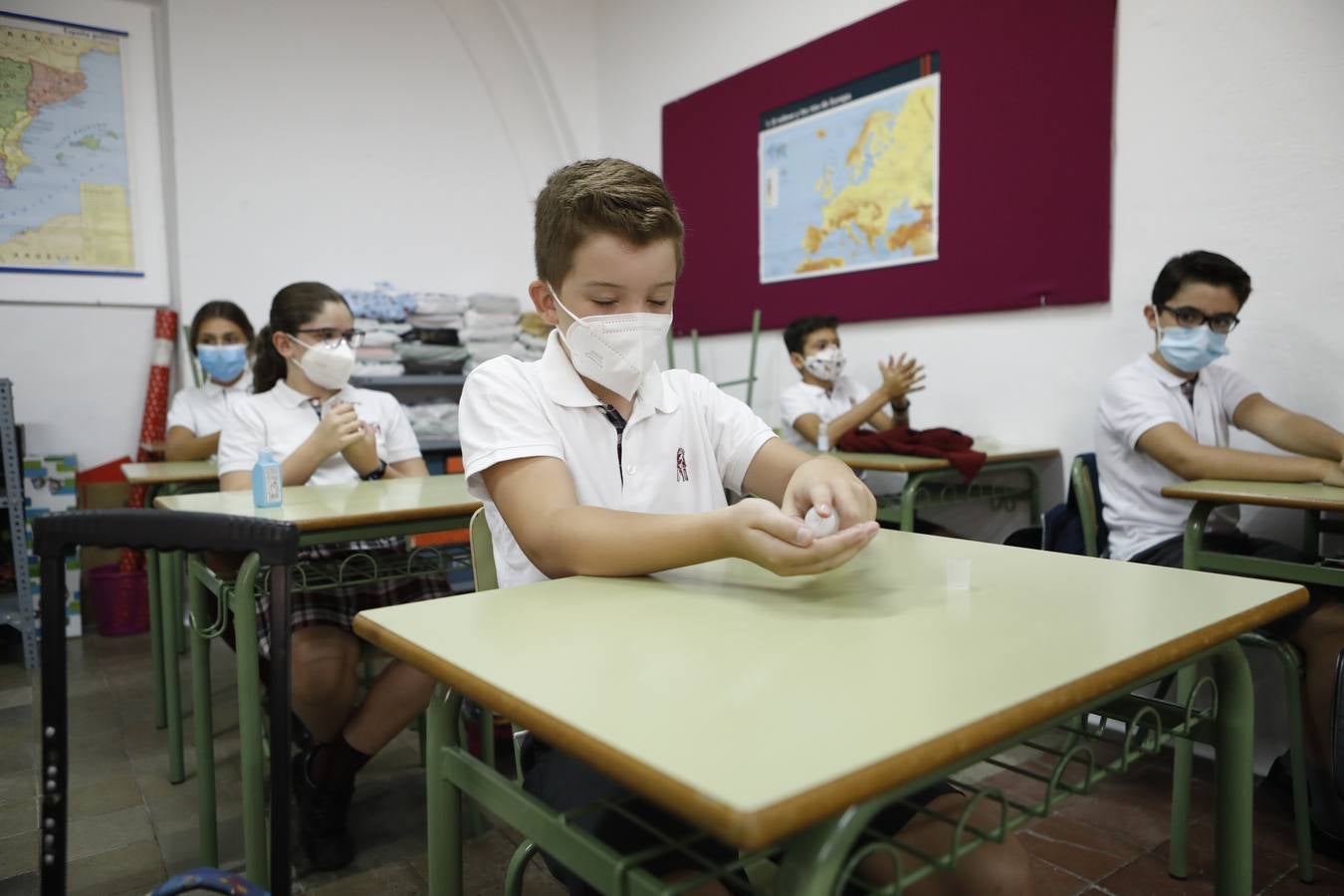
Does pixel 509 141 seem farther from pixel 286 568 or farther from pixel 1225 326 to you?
pixel 286 568

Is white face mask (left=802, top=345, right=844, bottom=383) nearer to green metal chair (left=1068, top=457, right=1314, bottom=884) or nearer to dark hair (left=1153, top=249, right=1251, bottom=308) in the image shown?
dark hair (left=1153, top=249, right=1251, bottom=308)

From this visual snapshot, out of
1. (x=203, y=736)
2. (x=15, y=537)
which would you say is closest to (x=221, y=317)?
(x=15, y=537)

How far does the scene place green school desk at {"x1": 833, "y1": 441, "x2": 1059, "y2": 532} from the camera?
2.51 m

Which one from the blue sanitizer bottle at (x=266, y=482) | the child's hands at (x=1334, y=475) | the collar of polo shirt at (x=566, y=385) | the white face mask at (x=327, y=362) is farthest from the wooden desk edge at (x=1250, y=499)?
the white face mask at (x=327, y=362)

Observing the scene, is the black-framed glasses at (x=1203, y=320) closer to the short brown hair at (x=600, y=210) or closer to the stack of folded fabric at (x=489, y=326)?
the short brown hair at (x=600, y=210)

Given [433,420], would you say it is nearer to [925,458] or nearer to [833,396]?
[833,396]

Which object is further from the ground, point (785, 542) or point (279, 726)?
point (785, 542)

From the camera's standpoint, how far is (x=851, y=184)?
342 cm

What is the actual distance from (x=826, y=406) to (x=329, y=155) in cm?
280

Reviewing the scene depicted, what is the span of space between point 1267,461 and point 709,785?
2007mm

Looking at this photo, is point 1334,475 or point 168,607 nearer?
point 1334,475

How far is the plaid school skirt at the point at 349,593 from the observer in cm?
191

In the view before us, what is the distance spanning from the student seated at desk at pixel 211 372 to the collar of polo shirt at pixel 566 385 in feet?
8.37

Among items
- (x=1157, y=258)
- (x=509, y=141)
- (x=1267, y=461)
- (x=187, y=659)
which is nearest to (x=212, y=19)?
(x=509, y=141)
